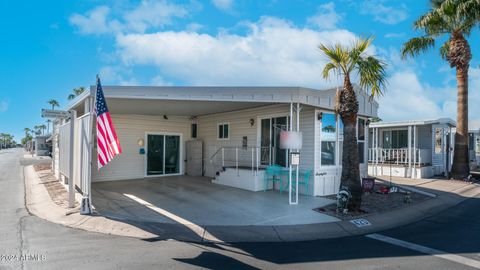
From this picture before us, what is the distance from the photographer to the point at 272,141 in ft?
35.1

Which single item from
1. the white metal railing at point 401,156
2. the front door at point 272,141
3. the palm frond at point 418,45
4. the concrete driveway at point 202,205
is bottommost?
the concrete driveway at point 202,205

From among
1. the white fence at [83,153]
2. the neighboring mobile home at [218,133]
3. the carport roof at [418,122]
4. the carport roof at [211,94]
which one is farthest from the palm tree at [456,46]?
the white fence at [83,153]

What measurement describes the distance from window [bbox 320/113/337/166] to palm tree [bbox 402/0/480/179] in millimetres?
8320

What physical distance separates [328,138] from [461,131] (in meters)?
9.11

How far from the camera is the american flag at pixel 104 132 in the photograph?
243 inches

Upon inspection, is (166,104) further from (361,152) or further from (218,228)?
(361,152)

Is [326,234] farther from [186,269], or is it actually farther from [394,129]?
[394,129]

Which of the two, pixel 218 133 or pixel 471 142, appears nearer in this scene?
pixel 218 133

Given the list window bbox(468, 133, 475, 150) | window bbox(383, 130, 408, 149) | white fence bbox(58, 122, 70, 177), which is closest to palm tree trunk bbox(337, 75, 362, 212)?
white fence bbox(58, 122, 70, 177)

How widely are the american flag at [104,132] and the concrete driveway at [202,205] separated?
1.41 meters

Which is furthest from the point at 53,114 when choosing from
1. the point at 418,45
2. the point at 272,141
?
the point at 418,45

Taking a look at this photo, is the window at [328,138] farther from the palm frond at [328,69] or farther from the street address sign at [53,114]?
the street address sign at [53,114]

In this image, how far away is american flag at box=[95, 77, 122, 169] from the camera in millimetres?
6164

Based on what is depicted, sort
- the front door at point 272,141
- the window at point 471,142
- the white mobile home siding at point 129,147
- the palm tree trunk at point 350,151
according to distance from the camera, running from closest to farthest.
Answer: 1. the palm tree trunk at point 350,151
2. the front door at point 272,141
3. the white mobile home siding at point 129,147
4. the window at point 471,142
